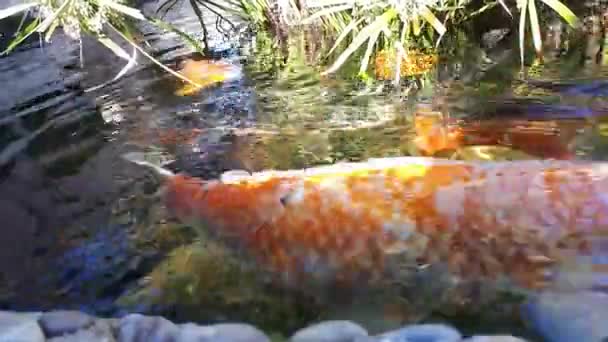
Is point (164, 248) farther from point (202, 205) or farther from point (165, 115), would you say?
point (165, 115)

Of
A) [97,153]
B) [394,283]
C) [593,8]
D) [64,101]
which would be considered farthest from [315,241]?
[593,8]

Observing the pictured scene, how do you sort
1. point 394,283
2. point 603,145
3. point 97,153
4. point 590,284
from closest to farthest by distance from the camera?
1. point 590,284
2. point 394,283
3. point 603,145
4. point 97,153

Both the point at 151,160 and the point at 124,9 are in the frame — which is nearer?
the point at 124,9

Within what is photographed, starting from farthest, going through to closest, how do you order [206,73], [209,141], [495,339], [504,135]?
[206,73], [209,141], [504,135], [495,339]

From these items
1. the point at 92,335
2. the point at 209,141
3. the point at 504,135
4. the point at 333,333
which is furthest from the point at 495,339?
the point at 209,141

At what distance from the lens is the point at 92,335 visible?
1017mm

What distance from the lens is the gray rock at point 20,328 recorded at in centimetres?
100

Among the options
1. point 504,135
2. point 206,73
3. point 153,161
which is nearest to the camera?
point 504,135

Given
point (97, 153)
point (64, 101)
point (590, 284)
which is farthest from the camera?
point (64, 101)

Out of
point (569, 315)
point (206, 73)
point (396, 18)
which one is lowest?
point (569, 315)

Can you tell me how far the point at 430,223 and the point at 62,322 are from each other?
0.69 m

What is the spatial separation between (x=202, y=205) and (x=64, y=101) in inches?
57.4

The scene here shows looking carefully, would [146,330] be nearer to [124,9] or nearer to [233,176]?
[233,176]

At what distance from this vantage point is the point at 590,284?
43.9 inches
